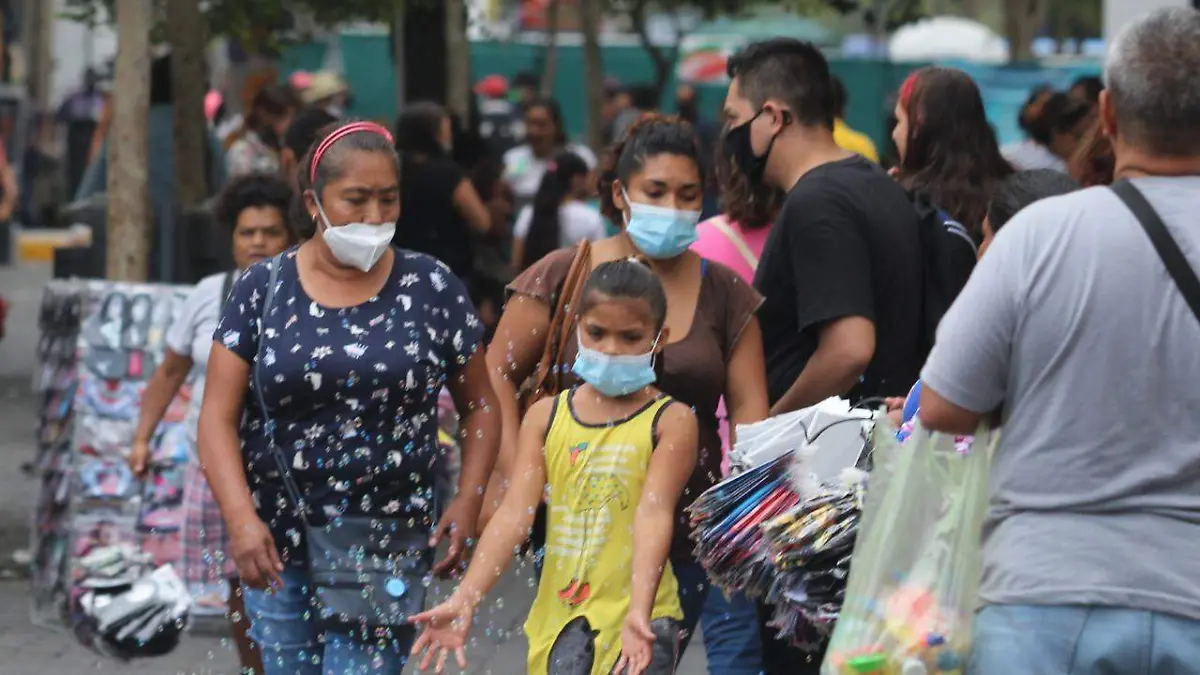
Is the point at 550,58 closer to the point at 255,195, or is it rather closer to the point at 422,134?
the point at 422,134

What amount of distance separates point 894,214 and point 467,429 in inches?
46.4

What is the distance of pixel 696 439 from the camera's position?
4766 millimetres

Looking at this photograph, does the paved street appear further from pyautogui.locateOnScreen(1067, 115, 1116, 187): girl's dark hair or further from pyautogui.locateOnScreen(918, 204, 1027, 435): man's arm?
pyautogui.locateOnScreen(918, 204, 1027, 435): man's arm

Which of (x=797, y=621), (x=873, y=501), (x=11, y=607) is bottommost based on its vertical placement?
(x=11, y=607)

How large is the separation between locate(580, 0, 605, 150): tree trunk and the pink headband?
15.8 m

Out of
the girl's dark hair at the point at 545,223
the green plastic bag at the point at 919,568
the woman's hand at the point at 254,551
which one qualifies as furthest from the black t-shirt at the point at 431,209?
the green plastic bag at the point at 919,568

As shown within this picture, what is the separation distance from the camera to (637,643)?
14.6 feet

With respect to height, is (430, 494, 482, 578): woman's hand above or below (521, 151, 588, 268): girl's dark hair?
below

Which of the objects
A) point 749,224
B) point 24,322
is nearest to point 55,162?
point 24,322

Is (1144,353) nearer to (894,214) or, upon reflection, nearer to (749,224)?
(894,214)

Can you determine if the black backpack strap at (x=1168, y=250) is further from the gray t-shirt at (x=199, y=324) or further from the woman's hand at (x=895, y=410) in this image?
the gray t-shirt at (x=199, y=324)

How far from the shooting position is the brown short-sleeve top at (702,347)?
504 centimetres

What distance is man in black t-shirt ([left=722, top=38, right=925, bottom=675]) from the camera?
5.10 m

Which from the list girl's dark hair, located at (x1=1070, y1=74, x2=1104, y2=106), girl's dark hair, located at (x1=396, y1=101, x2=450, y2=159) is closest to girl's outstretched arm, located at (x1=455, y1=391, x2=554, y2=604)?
girl's dark hair, located at (x1=396, y1=101, x2=450, y2=159)
